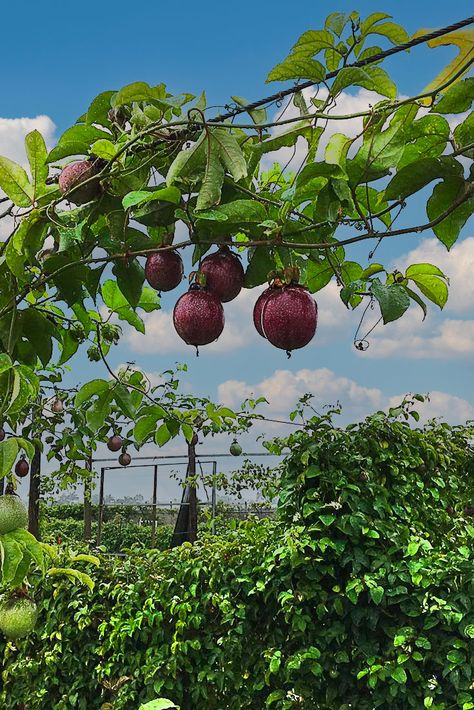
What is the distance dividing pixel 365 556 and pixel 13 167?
2.47m

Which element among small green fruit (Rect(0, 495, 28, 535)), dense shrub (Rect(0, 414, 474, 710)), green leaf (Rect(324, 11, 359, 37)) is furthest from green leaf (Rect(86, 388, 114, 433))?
dense shrub (Rect(0, 414, 474, 710))

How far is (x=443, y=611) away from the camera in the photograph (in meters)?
3.11

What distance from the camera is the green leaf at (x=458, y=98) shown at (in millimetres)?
1211

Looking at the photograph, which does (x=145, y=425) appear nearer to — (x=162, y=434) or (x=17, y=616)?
(x=162, y=434)

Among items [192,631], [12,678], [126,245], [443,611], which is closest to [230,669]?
[192,631]

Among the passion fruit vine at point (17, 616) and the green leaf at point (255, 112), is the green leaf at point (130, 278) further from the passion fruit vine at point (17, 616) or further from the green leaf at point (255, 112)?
the passion fruit vine at point (17, 616)

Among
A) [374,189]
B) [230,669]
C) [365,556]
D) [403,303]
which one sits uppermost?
[374,189]

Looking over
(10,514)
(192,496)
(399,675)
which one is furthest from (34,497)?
(10,514)

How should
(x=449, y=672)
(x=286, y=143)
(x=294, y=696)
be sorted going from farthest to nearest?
(x=294, y=696)
(x=449, y=672)
(x=286, y=143)

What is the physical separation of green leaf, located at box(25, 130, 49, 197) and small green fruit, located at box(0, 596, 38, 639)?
1.16m

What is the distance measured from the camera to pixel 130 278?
1685mm

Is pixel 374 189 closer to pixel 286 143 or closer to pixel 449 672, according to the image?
pixel 286 143

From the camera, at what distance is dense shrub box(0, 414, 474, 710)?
3.18m

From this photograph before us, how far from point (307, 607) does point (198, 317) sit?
8.02ft
